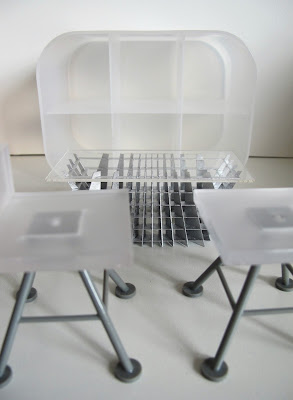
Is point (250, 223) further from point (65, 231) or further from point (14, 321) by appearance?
point (14, 321)

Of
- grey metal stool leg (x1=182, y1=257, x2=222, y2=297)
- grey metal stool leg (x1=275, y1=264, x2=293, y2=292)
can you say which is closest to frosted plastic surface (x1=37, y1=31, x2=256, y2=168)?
grey metal stool leg (x1=275, y1=264, x2=293, y2=292)

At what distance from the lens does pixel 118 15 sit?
8.65 feet

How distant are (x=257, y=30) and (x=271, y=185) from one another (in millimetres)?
1125

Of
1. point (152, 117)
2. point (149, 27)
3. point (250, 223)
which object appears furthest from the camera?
point (152, 117)

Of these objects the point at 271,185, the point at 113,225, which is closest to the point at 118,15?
the point at 271,185

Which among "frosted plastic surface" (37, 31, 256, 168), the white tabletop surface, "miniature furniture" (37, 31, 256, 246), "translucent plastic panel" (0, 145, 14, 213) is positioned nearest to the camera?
the white tabletop surface

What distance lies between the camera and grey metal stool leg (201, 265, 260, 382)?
1.12 m

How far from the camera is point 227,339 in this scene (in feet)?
3.78

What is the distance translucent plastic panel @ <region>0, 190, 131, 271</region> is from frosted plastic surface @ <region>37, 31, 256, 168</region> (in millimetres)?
979

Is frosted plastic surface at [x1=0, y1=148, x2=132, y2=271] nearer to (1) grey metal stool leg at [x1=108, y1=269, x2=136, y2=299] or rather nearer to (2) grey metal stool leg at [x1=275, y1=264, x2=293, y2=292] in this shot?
(1) grey metal stool leg at [x1=108, y1=269, x2=136, y2=299]

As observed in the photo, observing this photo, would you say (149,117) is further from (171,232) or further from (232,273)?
(232,273)

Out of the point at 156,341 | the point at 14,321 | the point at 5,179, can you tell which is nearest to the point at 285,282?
the point at 156,341

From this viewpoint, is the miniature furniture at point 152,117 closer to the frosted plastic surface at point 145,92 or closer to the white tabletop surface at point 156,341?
the frosted plastic surface at point 145,92

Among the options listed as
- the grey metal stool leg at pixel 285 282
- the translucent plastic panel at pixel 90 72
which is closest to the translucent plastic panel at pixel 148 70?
the translucent plastic panel at pixel 90 72
